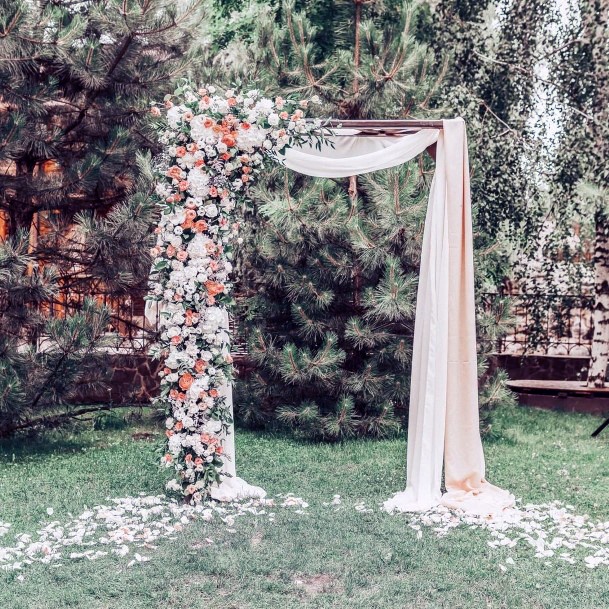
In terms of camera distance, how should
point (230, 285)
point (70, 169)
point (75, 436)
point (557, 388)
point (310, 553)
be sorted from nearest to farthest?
point (310, 553)
point (230, 285)
point (70, 169)
point (75, 436)
point (557, 388)

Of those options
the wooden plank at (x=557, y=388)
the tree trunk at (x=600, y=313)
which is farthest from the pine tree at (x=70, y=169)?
the tree trunk at (x=600, y=313)

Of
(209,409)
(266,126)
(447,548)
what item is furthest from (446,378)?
(266,126)

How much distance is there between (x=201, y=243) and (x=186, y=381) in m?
0.86

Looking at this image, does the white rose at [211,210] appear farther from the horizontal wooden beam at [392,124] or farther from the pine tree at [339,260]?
the pine tree at [339,260]

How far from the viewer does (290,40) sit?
281 inches

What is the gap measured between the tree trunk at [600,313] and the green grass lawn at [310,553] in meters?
2.66

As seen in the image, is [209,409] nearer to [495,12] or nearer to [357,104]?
[357,104]

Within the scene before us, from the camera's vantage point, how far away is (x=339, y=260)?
698 cm

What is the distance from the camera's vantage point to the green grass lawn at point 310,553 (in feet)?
11.5

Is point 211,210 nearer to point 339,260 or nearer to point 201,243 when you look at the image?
point 201,243

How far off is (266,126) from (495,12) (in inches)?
219

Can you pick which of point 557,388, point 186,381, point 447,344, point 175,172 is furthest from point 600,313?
point 175,172

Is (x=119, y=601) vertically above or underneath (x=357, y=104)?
underneath

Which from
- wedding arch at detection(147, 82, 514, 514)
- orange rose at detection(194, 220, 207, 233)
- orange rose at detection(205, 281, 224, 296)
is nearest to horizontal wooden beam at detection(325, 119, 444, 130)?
wedding arch at detection(147, 82, 514, 514)
